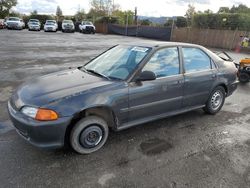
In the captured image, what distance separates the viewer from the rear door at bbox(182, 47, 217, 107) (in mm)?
4180

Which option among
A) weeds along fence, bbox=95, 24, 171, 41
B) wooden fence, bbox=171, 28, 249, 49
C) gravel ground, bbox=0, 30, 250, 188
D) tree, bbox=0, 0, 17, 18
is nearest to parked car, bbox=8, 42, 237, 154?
gravel ground, bbox=0, 30, 250, 188

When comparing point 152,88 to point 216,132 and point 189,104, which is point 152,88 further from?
point 216,132

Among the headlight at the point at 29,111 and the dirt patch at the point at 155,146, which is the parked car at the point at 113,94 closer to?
the headlight at the point at 29,111

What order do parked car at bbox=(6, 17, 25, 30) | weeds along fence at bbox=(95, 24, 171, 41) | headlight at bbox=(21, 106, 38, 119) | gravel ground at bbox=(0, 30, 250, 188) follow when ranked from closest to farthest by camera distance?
gravel ground at bbox=(0, 30, 250, 188) → headlight at bbox=(21, 106, 38, 119) → weeds along fence at bbox=(95, 24, 171, 41) → parked car at bbox=(6, 17, 25, 30)

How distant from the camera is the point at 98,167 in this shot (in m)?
2.99

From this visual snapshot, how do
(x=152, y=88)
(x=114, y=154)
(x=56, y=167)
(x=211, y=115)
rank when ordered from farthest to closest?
1. (x=211, y=115)
2. (x=152, y=88)
3. (x=114, y=154)
4. (x=56, y=167)

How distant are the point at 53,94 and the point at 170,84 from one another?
1901 mm

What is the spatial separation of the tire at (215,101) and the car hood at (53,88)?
242 cm

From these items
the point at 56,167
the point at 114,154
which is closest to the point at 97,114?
the point at 114,154

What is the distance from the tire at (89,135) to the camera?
10.2 ft

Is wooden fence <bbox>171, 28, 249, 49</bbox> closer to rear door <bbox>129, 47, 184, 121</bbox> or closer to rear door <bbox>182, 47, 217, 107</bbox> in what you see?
rear door <bbox>182, 47, 217, 107</bbox>

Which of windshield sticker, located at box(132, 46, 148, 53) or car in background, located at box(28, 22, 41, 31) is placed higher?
windshield sticker, located at box(132, 46, 148, 53)

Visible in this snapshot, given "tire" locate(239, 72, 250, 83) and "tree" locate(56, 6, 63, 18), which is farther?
"tree" locate(56, 6, 63, 18)

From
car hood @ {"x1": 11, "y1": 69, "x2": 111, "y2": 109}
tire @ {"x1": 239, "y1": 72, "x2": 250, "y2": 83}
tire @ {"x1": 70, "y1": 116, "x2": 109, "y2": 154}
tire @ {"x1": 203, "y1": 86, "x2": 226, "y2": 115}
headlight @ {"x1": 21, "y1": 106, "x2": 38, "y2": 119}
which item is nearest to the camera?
headlight @ {"x1": 21, "y1": 106, "x2": 38, "y2": 119}
